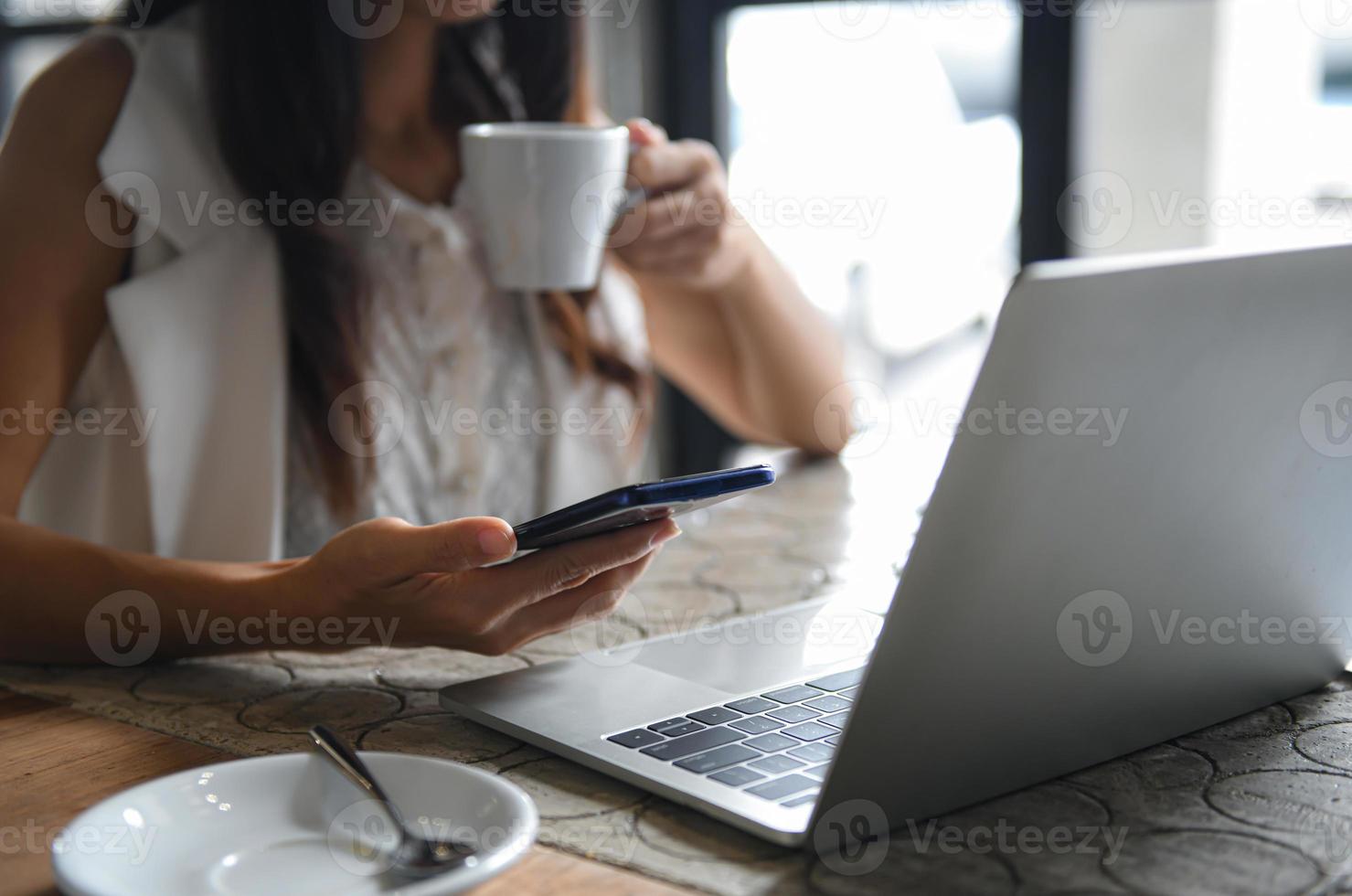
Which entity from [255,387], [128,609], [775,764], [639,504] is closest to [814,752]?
[775,764]

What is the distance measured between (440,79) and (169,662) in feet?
2.57

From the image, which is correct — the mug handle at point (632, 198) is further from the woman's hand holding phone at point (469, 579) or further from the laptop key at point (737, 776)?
the laptop key at point (737, 776)

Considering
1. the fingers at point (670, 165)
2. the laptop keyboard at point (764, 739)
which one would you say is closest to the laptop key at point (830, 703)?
the laptop keyboard at point (764, 739)

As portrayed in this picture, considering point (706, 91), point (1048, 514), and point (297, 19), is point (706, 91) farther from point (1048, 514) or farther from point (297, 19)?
point (1048, 514)

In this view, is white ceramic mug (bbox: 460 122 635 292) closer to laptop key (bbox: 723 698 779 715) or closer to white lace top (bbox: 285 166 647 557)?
white lace top (bbox: 285 166 647 557)

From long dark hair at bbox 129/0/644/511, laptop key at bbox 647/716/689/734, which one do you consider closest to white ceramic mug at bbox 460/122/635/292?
long dark hair at bbox 129/0/644/511

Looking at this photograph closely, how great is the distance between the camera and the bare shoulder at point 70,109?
1.00 metres

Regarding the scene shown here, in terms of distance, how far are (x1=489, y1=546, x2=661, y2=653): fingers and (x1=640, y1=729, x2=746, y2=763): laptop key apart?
4.7 inches

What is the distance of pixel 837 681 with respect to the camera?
A: 0.63 metres

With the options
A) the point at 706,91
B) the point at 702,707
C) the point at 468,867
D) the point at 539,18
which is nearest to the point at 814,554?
the point at 702,707

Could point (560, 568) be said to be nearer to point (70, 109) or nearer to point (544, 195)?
point (544, 195)

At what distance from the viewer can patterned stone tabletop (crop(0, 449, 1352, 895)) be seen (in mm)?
461

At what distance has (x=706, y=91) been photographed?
2314 millimetres

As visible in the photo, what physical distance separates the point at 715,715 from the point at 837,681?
0.08 meters
